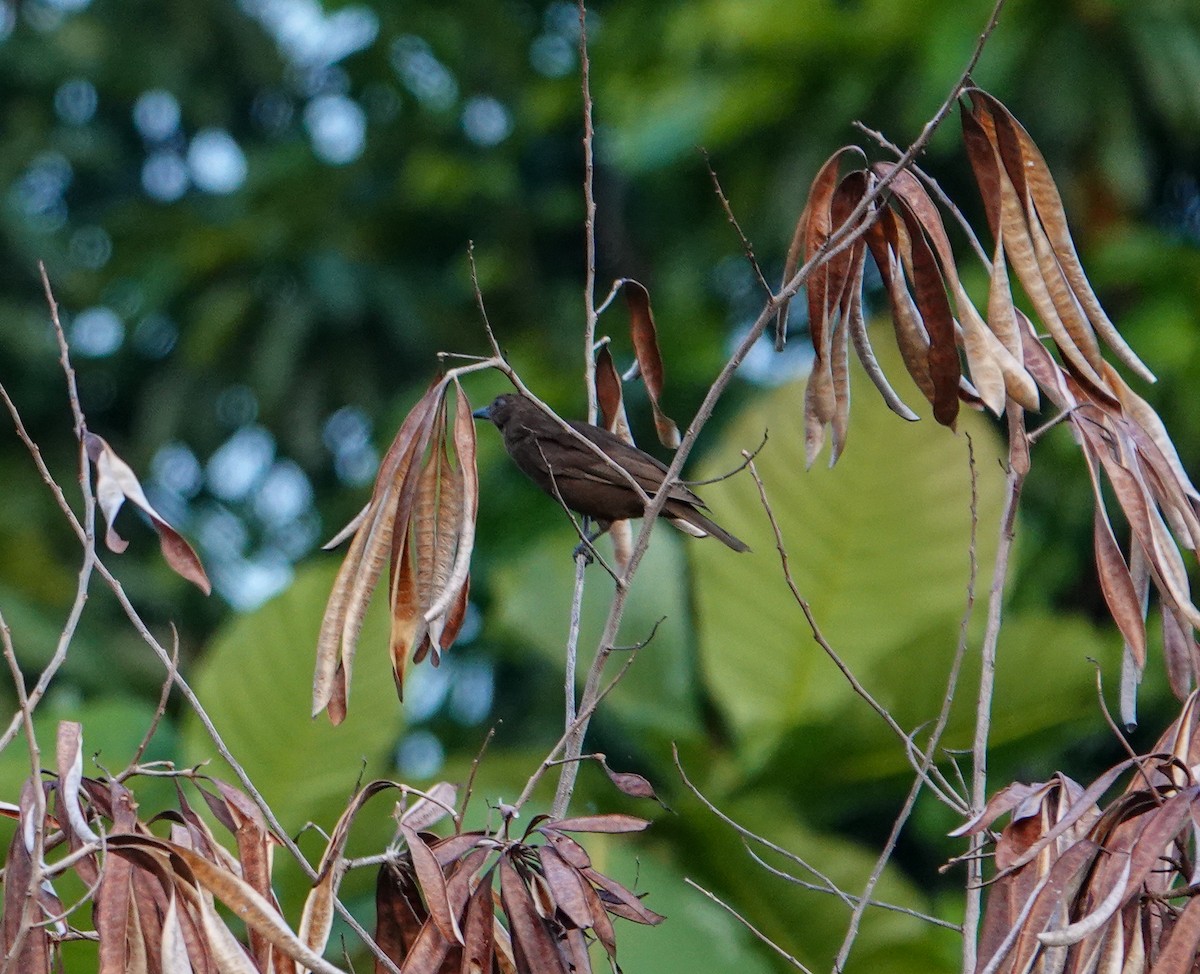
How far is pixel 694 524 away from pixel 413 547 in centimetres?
100

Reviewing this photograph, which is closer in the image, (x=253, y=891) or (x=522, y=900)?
(x=253, y=891)

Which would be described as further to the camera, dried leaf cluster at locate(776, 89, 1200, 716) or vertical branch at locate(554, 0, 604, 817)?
vertical branch at locate(554, 0, 604, 817)

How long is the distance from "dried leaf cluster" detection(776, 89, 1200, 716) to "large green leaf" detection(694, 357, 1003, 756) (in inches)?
118

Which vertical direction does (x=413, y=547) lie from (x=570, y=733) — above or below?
above

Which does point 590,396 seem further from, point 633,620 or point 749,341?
point 633,620

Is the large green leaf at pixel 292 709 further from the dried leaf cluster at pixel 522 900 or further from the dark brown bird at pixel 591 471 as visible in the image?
the dried leaf cluster at pixel 522 900

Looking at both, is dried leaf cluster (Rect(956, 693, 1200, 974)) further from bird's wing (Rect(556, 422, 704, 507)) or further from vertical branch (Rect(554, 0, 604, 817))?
bird's wing (Rect(556, 422, 704, 507))

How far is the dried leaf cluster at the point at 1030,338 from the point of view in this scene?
259cm

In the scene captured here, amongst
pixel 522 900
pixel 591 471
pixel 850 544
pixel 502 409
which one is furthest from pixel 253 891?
pixel 850 544

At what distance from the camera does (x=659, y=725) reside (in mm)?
6281

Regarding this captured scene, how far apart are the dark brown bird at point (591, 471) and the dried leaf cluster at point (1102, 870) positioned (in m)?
1.24

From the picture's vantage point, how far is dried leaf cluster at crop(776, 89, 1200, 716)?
259 centimetres

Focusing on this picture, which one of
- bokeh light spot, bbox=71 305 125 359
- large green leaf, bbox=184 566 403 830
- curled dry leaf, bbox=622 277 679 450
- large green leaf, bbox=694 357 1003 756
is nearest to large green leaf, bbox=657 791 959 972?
Answer: large green leaf, bbox=694 357 1003 756

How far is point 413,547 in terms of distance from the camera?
288 centimetres
